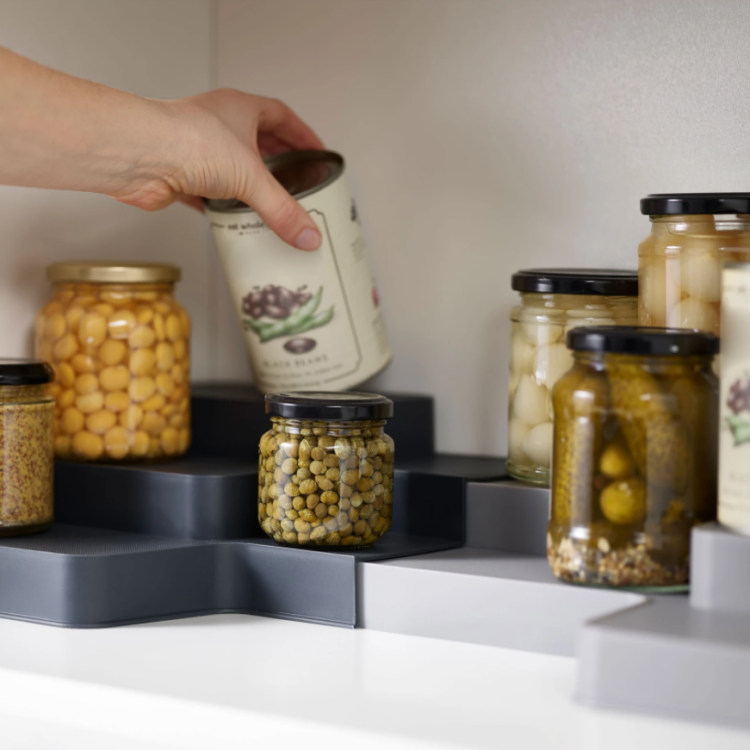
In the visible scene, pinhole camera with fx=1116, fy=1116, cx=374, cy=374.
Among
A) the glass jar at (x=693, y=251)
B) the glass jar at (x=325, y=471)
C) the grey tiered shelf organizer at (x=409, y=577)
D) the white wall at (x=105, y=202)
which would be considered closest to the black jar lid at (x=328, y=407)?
the glass jar at (x=325, y=471)

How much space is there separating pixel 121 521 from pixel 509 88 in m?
0.55

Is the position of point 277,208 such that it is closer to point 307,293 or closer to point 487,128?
point 307,293

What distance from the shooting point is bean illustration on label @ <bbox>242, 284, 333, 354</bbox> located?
1.03 metres

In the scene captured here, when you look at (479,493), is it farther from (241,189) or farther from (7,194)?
(7,194)

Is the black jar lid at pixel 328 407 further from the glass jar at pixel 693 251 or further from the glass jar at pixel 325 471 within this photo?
the glass jar at pixel 693 251

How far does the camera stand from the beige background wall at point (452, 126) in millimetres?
1003

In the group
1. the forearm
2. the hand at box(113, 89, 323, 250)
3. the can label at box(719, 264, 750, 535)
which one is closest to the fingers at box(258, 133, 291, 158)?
the hand at box(113, 89, 323, 250)

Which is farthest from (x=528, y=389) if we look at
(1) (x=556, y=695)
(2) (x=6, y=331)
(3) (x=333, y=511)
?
(2) (x=6, y=331)

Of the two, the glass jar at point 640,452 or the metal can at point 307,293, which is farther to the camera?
the metal can at point 307,293

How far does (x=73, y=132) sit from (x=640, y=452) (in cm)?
48

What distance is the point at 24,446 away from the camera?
90cm

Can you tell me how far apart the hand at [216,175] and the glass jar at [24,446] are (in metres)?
0.18

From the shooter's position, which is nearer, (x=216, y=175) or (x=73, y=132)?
(x=73, y=132)

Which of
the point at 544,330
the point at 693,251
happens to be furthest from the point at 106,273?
the point at 693,251
